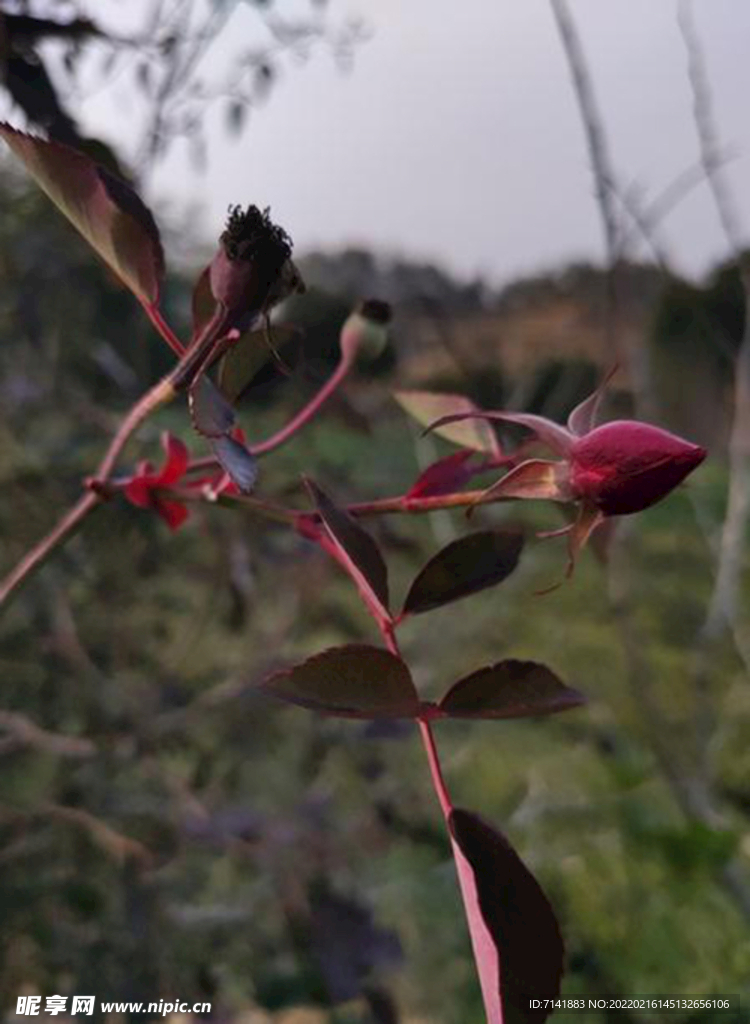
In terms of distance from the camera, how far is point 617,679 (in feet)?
14.0

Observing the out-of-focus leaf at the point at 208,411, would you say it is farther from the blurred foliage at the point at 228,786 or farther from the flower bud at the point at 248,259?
the blurred foliage at the point at 228,786

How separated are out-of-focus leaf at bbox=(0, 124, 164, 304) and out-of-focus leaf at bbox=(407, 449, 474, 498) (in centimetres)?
12

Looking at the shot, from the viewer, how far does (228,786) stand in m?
1.70

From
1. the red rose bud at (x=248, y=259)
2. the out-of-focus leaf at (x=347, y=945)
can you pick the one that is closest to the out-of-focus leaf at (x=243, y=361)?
the red rose bud at (x=248, y=259)

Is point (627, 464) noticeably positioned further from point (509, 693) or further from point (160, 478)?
point (160, 478)

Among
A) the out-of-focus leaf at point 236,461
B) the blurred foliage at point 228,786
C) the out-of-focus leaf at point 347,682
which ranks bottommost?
the blurred foliage at point 228,786

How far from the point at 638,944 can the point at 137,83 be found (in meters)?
1.34

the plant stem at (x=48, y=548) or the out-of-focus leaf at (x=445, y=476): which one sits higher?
the plant stem at (x=48, y=548)

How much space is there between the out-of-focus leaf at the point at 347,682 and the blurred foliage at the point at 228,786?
0.24 m

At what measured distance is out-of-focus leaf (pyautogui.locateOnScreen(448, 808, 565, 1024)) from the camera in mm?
381

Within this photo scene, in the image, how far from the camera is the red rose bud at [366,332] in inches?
23.3

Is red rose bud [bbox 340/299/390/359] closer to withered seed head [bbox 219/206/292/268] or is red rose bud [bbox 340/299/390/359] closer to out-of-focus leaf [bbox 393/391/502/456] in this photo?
out-of-focus leaf [bbox 393/391/502/456]

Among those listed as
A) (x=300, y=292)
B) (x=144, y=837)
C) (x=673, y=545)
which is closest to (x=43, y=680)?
(x=144, y=837)

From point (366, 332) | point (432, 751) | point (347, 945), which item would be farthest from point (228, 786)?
point (432, 751)
